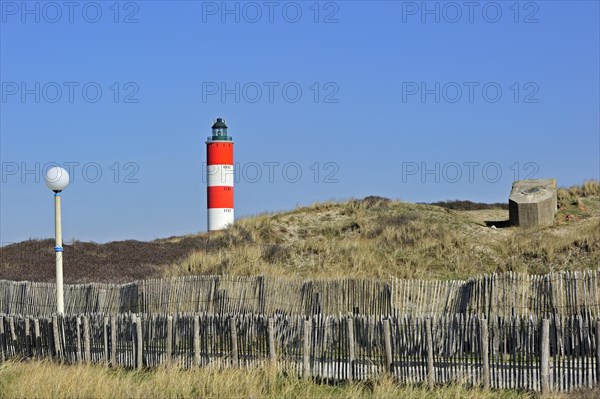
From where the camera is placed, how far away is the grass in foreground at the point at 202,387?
34.0 ft

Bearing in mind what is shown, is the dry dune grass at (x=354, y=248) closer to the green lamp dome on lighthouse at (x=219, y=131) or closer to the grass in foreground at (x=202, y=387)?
the green lamp dome on lighthouse at (x=219, y=131)

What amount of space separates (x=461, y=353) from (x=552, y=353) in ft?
3.95

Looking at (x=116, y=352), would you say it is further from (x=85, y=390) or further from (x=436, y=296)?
(x=436, y=296)

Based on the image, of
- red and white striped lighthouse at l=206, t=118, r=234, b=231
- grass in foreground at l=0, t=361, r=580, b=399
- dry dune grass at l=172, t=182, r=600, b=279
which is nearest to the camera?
grass in foreground at l=0, t=361, r=580, b=399

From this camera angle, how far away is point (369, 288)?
57.5 feet

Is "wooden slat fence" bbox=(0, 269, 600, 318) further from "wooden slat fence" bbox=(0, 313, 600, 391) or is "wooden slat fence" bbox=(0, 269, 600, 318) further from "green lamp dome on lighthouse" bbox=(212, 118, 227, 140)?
"green lamp dome on lighthouse" bbox=(212, 118, 227, 140)

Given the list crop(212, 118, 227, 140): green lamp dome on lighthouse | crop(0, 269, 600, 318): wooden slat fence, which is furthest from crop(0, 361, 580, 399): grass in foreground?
crop(212, 118, 227, 140): green lamp dome on lighthouse

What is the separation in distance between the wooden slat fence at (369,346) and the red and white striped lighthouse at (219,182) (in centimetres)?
1894

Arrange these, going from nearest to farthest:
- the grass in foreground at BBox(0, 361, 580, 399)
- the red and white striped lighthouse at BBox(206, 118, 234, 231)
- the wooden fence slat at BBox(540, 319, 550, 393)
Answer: the grass in foreground at BBox(0, 361, 580, 399), the wooden fence slat at BBox(540, 319, 550, 393), the red and white striped lighthouse at BBox(206, 118, 234, 231)

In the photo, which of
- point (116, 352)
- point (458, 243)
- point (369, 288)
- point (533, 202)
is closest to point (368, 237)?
point (458, 243)

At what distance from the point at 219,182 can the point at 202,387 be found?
23.2 meters

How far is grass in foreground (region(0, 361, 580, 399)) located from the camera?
1038 cm

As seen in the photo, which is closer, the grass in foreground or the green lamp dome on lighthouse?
the grass in foreground

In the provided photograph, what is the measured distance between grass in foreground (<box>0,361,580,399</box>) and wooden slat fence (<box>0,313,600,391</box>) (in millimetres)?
386
